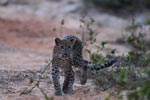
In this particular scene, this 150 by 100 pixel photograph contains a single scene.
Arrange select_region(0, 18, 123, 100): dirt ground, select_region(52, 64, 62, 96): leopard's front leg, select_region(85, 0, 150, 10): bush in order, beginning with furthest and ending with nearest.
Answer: select_region(85, 0, 150, 10): bush → select_region(0, 18, 123, 100): dirt ground → select_region(52, 64, 62, 96): leopard's front leg

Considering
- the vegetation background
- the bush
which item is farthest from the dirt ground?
the bush

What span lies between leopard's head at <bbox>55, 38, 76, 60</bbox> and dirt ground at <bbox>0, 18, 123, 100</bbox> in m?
0.56

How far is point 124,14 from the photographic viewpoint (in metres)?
22.2

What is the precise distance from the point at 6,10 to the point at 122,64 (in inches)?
491

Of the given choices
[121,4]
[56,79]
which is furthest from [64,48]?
[121,4]

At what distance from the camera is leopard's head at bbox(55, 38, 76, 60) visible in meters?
8.73

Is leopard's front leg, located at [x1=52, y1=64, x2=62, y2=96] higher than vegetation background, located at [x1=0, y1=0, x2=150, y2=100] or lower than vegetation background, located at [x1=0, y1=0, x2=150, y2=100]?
higher

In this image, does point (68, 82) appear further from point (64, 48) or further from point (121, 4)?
point (121, 4)

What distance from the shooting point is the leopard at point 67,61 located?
344 inches

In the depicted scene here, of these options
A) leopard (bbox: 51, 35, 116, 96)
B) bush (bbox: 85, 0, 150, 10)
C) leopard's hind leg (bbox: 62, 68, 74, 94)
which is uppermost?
leopard (bbox: 51, 35, 116, 96)

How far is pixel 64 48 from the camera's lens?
8.73m

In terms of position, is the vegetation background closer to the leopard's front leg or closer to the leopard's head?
the leopard's front leg

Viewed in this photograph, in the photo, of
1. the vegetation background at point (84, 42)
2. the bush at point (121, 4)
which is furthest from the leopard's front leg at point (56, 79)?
the bush at point (121, 4)

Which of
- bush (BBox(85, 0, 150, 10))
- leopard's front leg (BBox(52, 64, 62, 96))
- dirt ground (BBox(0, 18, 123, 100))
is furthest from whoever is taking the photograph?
bush (BBox(85, 0, 150, 10))
